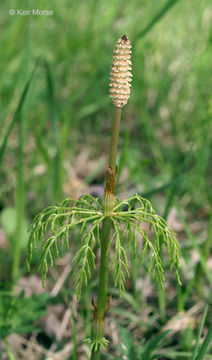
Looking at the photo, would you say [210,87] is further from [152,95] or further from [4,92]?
[4,92]

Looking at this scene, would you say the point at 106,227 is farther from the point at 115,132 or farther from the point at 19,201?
the point at 19,201

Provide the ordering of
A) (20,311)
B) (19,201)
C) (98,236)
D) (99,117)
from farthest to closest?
(99,117)
(19,201)
(20,311)
(98,236)

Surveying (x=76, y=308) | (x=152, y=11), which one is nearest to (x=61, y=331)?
(x=76, y=308)

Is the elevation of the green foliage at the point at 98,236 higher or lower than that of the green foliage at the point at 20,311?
higher

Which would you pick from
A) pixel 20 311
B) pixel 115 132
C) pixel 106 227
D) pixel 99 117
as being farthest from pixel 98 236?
pixel 99 117

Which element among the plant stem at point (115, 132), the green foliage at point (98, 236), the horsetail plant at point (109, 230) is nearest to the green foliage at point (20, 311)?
the horsetail plant at point (109, 230)

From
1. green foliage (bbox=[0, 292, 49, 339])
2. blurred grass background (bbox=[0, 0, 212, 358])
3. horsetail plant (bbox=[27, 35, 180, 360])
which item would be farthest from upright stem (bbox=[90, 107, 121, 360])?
blurred grass background (bbox=[0, 0, 212, 358])

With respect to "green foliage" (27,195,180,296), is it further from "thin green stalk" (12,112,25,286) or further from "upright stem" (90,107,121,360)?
"thin green stalk" (12,112,25,286)

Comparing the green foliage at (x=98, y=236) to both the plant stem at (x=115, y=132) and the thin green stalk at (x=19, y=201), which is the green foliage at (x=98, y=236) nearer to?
the plant stem at (x=115, y=132)
